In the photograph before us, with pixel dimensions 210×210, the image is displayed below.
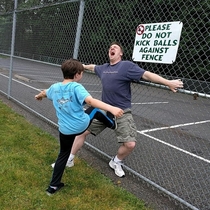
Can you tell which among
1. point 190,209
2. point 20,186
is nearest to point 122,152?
point 190,209

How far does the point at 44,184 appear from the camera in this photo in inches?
117

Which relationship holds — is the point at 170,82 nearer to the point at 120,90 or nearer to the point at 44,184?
the point at 120,90

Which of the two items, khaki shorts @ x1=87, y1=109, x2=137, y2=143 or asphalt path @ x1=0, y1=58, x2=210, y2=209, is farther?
asphalt path @ x1=0, y1=58, x2=210, y2=209

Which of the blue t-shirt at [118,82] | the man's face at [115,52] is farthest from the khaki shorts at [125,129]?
the man's face at [115,52]

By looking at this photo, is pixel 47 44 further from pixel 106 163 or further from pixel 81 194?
pixel 81 194

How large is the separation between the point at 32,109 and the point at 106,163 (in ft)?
9.47

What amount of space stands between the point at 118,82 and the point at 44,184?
1450mm

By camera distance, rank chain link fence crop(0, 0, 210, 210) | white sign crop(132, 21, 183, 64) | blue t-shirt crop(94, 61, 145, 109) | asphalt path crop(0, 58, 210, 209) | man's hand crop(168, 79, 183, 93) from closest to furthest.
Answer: man's hand crop(168, 79, 183, 93) < white sign crop(132, 21, 183, 64) < blue t-shirt crop(94, 61, 145, 109) < asphalt path crop(0, 58, 210, 209) < chain link fence crop(0, 0, 210, 210)

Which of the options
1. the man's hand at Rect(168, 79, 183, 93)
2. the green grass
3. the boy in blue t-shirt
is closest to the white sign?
the man's hand at Rect(168, 79, 183, 93)

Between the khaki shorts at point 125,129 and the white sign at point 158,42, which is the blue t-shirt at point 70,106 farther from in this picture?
the white sign at point 158,42

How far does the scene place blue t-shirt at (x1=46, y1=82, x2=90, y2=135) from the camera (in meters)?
2.54

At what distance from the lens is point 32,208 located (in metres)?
2.51

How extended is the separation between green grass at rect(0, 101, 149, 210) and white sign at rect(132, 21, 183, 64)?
1.57 meters

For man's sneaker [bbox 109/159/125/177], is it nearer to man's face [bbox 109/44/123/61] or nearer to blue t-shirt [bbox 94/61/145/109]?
blue t-shirt [bbox 94/61/145/109]
